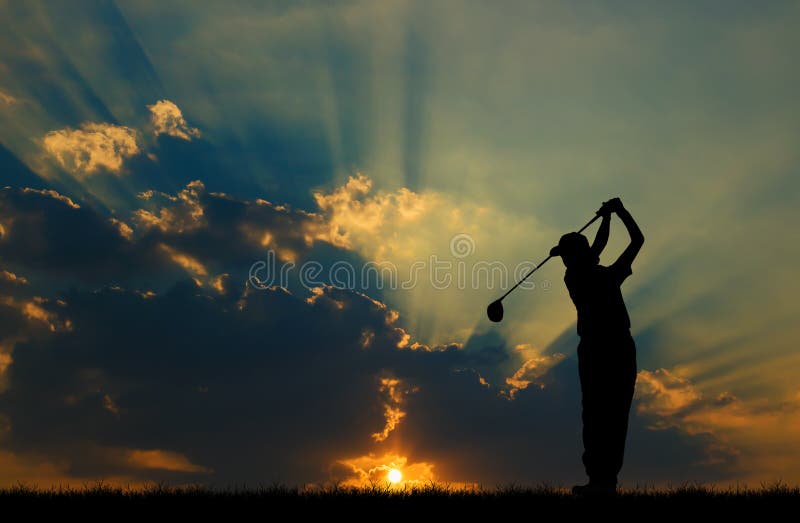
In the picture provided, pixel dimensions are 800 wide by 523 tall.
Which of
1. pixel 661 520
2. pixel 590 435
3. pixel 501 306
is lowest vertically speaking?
pixel 661 520

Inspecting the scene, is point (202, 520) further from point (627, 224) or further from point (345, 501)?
point (627, 224)

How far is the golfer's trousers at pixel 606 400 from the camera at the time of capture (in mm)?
11156

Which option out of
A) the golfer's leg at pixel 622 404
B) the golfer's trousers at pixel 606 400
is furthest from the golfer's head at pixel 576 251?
the golfer's leg at pixel 622 404

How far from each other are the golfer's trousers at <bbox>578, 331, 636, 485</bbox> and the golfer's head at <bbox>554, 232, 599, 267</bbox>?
1.20m

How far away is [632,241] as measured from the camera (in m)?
11.8

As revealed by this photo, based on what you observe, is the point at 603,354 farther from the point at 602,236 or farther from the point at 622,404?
the point at 602,236

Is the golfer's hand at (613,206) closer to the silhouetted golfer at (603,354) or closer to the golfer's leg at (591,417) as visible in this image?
the silhouetted golfer at (603,354)

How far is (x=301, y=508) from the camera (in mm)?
9461

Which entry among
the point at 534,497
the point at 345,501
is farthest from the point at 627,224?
the point at 345,501

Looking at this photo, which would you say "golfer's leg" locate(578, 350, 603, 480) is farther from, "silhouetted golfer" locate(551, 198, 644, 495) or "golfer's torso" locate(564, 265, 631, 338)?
"golfer's torso" locate(564, 265, 631, 338)

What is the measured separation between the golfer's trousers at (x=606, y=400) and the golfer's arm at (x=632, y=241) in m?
1.13

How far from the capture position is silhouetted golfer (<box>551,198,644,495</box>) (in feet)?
36.6

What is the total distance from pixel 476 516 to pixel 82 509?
499 cm

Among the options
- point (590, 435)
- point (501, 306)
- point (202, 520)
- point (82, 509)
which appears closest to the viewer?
point (202, 520)
